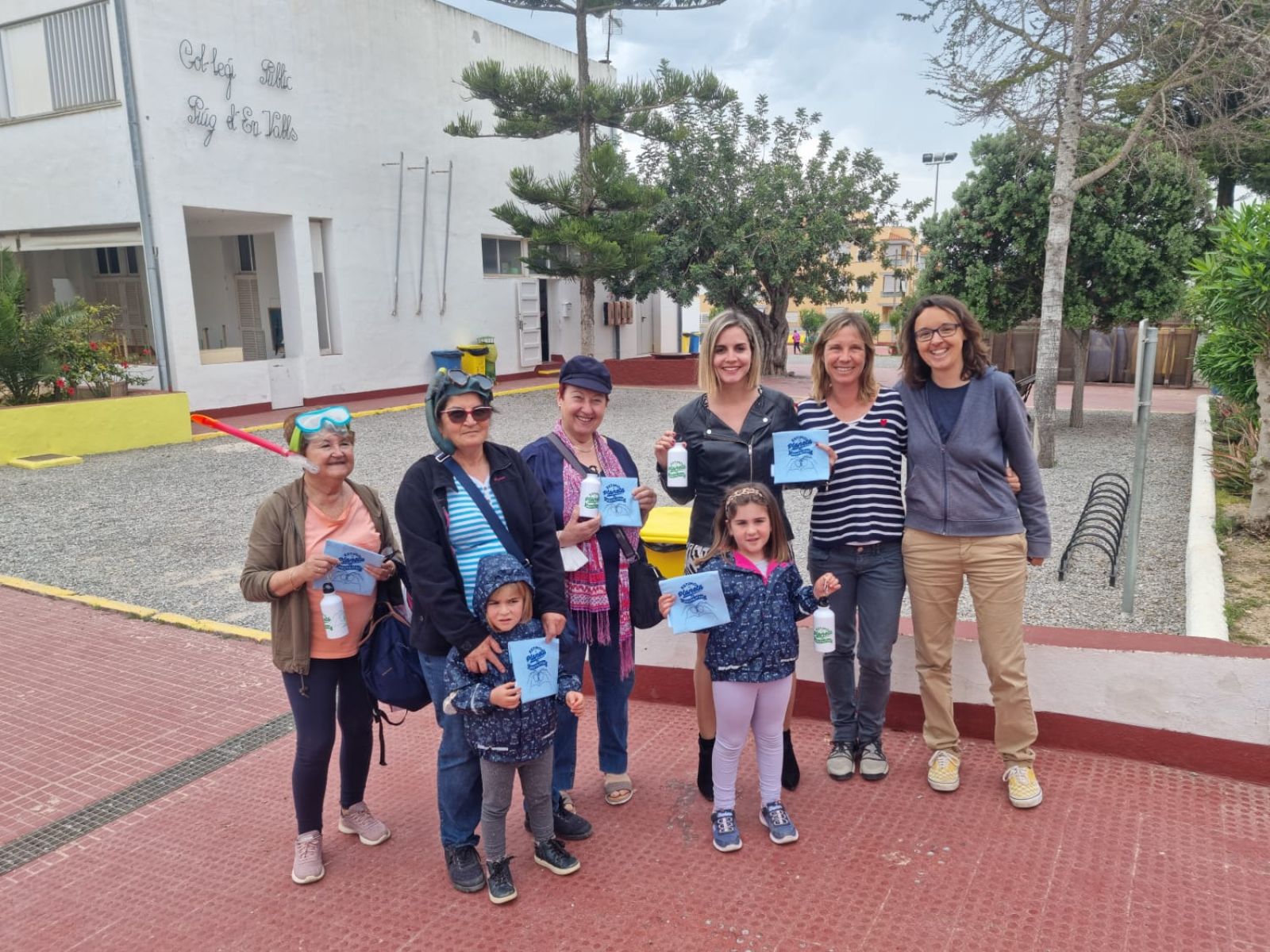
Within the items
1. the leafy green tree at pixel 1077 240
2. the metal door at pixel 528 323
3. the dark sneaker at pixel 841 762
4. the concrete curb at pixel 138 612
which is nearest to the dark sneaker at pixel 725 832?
the dark sneaker at pixel 841 762

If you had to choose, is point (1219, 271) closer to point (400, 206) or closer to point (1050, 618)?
point (1050, 618)

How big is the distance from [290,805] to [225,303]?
18.7 m

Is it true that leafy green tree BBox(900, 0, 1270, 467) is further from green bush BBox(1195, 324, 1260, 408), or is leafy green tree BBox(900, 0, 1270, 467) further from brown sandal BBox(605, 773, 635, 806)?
brown sandal BBox(605, 773, 635, 806)

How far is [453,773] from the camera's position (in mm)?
2994

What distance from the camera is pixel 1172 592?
20.8 feet

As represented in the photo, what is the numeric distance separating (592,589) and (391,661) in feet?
2.46

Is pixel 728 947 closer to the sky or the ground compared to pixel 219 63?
closer to the ground

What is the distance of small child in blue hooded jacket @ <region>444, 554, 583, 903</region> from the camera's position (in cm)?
282

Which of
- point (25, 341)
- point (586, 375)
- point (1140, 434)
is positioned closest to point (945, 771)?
point (586, 375)

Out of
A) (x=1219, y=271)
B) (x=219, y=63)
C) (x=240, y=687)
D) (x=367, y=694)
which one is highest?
(x=219, y=63)

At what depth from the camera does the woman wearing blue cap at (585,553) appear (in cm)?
330

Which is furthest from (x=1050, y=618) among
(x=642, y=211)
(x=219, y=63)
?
(x=219, y=63)

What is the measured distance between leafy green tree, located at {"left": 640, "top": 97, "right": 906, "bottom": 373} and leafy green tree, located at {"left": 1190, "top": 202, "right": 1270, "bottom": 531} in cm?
1547

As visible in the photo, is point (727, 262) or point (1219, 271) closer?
point (1219, 271)
